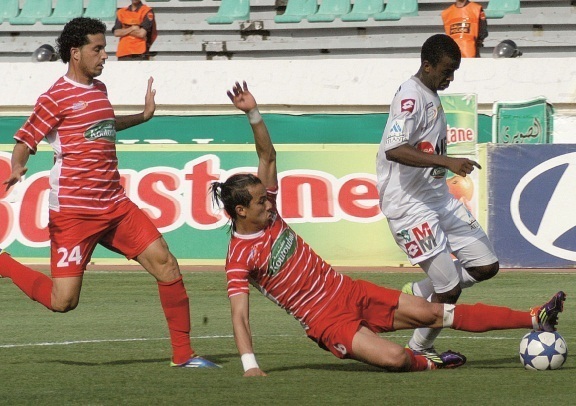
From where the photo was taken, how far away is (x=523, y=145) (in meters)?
14.2

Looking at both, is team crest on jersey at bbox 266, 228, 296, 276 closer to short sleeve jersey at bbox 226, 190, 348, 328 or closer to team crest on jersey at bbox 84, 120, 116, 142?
short sleeve jersey at bbox 226, 190, 348, 328

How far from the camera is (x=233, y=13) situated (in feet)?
65.4

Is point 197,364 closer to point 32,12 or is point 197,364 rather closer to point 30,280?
point 30,280

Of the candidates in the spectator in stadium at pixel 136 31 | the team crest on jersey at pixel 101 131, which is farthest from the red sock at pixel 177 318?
the spectator in stadium at pixel 136 31

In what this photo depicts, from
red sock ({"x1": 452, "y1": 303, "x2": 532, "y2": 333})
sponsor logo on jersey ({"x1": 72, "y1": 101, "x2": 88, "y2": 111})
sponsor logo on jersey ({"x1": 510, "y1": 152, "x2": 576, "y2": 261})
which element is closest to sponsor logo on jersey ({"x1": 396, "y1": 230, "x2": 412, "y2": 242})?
red sock ({"x1": 452, "y1": 303, "x2": 532, "y2": 333})

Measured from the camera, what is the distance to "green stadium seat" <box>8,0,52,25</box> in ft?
68.2

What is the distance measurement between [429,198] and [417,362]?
1.05m

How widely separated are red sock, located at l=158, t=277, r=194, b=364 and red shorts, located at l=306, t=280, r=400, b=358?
2.62ft

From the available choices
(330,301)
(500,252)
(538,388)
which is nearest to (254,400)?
(330,301)

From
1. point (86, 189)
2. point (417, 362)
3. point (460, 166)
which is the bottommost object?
point (417, 362)

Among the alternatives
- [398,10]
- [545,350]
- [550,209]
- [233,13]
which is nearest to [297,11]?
[233,13]

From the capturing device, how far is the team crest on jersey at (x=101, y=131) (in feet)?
23.5

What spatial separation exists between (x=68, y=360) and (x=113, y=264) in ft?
24.6

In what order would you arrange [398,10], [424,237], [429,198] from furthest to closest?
[398,10], [429,198], [424,237]
